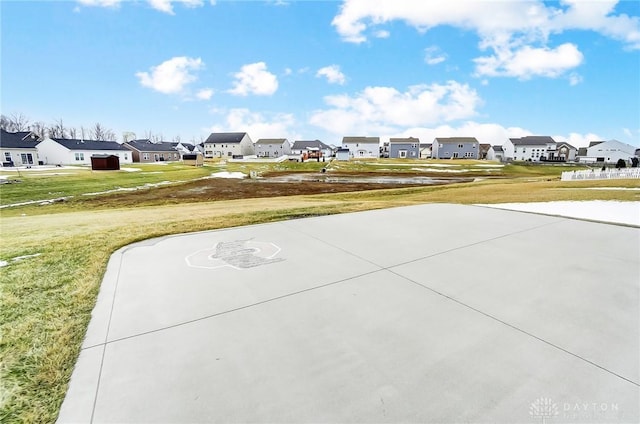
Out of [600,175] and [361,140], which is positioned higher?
[361,140]

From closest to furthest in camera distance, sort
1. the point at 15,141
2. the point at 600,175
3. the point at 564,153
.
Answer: the point at 600,175 < the point at 15,141 < the point at 564,153

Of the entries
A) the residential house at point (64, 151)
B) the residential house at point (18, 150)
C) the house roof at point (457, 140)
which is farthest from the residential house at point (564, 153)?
the residential house at point (18, 150)

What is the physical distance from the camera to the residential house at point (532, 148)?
8419cm

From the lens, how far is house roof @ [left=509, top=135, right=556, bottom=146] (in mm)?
84188

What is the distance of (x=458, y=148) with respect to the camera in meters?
81.9

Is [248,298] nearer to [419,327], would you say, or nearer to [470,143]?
[419,327]

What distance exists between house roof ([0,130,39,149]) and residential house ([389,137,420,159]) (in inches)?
3025

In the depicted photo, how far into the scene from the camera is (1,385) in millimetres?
2328

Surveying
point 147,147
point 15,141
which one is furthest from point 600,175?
point 147,147

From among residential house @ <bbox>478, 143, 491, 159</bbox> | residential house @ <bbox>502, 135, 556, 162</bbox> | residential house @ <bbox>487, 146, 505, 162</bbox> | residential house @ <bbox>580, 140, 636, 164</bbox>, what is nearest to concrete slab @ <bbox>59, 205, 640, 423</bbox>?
residential house @ <bbox>502, 135, 556, 162</bbox>

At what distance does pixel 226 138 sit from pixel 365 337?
3590 inches

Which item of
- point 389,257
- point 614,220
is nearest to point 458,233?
point 389,257

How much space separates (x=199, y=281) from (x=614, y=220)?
1038 centimetres

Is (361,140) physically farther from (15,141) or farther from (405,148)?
(15,141)
